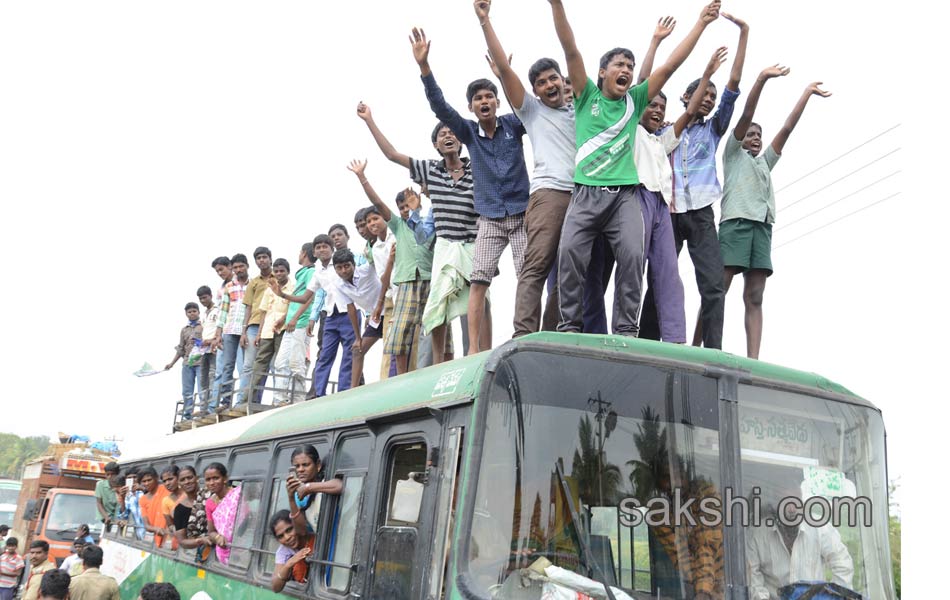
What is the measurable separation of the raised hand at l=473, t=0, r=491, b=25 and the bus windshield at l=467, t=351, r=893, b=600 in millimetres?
2387

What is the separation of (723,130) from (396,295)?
282cm

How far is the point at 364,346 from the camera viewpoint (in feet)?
27.9

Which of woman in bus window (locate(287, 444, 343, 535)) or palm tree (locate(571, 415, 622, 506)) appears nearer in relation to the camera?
palm tree (locate(571, 415, 622, 506))

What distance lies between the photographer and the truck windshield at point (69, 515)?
15.5 metres

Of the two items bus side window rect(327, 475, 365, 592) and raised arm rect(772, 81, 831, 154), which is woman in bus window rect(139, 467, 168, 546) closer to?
bus side window rect(327, 475, 365, 592)

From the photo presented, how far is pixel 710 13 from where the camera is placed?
5.22m

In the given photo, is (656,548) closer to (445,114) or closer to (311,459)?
(311,459)

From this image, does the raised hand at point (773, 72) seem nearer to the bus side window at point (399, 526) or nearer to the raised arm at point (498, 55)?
the raised arm at point (498, 55)

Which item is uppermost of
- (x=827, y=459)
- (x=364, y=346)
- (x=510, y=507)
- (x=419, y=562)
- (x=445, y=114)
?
(x=445, y=114)

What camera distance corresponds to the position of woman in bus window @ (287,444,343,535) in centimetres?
503

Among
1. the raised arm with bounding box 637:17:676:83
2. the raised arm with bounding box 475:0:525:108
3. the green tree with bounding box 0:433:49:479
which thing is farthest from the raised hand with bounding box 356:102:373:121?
the green tree with bounding box 0:433:49:479

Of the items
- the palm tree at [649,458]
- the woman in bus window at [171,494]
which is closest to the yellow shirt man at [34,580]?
the woman in bus window at [171,494]

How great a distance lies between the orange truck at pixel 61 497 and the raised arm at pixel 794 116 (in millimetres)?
12936

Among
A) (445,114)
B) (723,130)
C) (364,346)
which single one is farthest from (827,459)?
(364,346)
